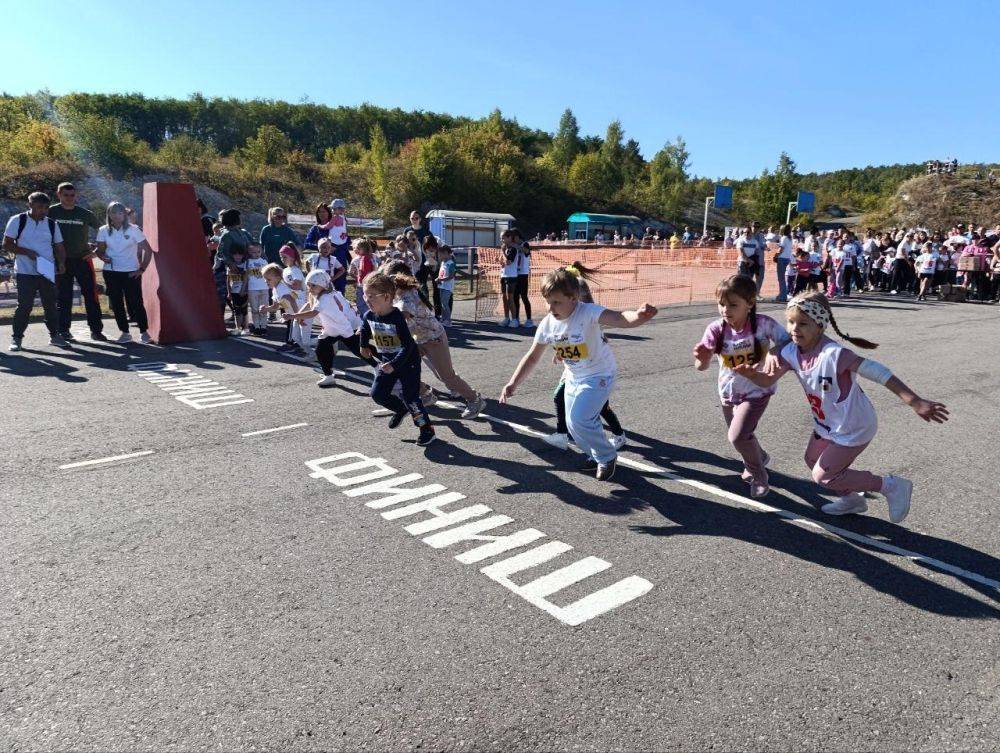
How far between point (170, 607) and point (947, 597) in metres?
3.96

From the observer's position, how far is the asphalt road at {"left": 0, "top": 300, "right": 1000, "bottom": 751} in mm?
2455

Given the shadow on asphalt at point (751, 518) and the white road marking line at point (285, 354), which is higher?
the white road marking line at point (285, 354)

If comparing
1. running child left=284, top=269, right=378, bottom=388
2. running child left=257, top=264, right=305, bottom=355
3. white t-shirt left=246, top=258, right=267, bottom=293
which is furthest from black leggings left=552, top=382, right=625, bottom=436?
white t-shirt left=246, top=258, right=267, bottom=293

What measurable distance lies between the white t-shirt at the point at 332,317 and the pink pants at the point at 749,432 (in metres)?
4.65

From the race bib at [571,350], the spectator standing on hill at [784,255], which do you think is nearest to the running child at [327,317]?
the race bib at [571,350]

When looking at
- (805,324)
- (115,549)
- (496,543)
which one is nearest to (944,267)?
(805,324)

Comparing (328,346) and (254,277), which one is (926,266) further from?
(328,346)

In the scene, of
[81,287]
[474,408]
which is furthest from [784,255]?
[81,287]

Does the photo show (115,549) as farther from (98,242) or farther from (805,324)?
(98,242)

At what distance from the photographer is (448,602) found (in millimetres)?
3264

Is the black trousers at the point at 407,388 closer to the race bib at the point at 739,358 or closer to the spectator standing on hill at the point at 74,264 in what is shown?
the race bib at the point at 739,358

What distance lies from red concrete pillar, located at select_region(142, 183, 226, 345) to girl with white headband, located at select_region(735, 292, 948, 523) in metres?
9.29

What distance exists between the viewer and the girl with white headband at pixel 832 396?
392cm

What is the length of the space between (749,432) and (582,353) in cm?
128
